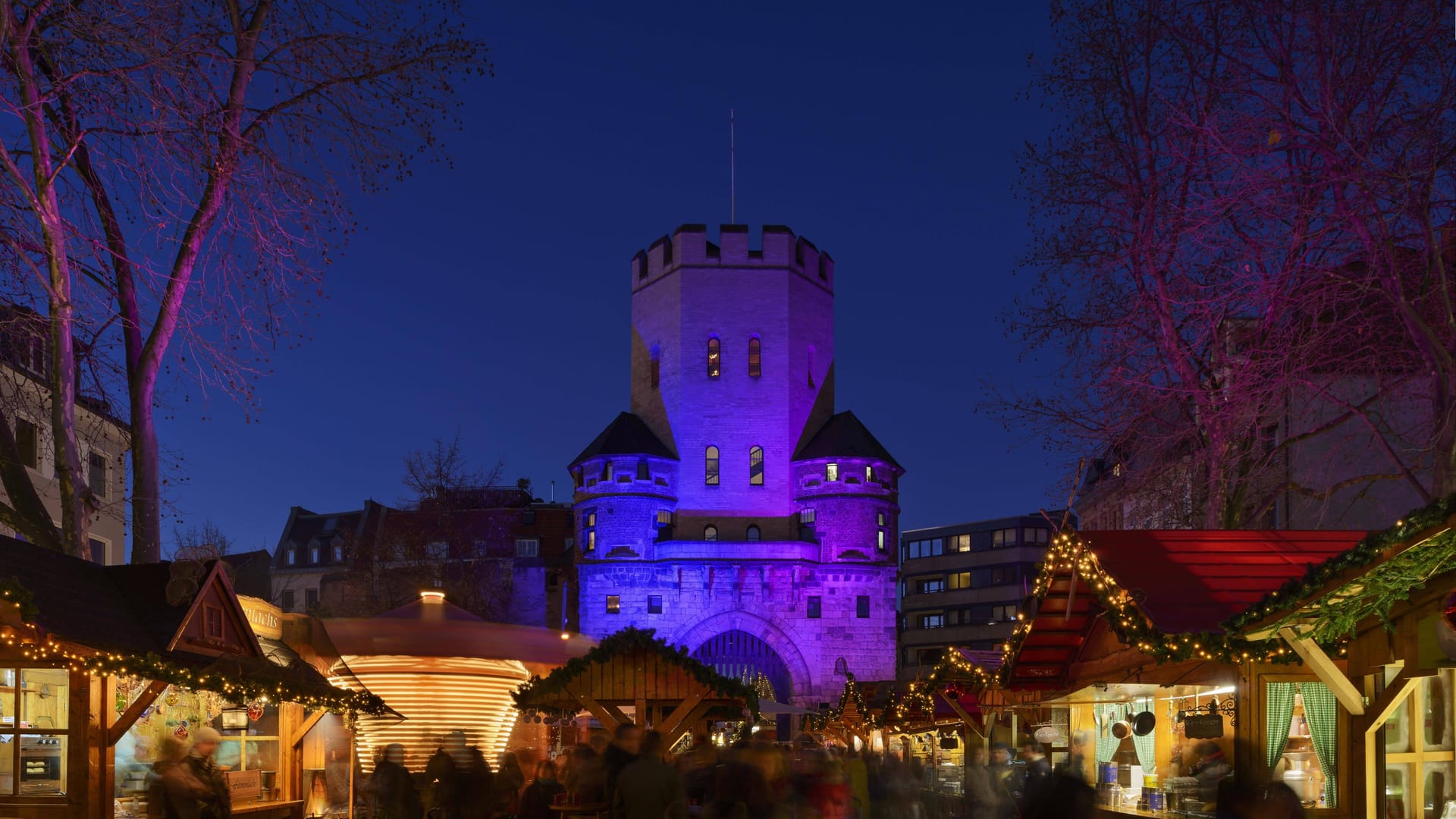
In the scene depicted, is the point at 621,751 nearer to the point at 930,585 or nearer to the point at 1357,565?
the point at 1357,565

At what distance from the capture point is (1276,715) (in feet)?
37.8

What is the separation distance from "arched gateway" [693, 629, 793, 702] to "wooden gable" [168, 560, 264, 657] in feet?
176

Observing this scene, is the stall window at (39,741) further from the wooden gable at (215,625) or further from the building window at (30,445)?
the building window at (30,445)

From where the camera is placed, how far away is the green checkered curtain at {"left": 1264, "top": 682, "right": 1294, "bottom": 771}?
1148cm

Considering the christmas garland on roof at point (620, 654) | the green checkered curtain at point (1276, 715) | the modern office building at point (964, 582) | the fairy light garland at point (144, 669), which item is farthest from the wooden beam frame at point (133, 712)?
the modern office building at point (964, 582)

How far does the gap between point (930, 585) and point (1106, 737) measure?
262 feet

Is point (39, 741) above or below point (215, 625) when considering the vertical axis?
below

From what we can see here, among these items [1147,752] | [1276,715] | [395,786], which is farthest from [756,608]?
[395,786]

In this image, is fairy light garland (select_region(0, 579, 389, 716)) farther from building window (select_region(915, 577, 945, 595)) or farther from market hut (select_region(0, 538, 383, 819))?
building window (select_region(915, 577, 945, 595))

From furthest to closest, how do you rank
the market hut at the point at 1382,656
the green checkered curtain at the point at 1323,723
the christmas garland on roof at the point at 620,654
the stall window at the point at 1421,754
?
1. the christmas garland on roof at the point at 620,654
2. the green checkered curtain at the point at 1323,723
3. the stall window at the point at 1421,754
4. the market hut at the point at 1382,656

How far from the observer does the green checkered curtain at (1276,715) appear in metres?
11.5

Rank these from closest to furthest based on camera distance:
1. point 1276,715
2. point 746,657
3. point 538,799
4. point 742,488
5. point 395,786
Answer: point 395,786
point 1276,715
point 538,799
point 746,657
point 742,488

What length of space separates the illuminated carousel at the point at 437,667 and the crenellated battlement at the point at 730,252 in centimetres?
6091

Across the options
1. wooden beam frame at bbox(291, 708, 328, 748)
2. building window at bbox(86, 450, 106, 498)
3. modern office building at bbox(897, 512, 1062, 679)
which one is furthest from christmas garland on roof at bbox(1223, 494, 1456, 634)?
modern office building at bbox(897, 512, 1062, 679)
